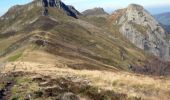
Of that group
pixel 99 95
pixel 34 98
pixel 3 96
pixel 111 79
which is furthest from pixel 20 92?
pixel 111 79

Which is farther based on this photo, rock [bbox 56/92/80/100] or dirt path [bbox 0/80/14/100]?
dirt path [bbox 0/80/14/100]

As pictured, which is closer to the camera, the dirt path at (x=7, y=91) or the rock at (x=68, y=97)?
the rock at (x=68, y=97)

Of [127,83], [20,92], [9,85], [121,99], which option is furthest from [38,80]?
[121,99]

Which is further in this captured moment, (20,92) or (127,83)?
(127,83)

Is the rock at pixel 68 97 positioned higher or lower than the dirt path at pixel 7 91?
higher

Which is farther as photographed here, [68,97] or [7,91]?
[7,91]

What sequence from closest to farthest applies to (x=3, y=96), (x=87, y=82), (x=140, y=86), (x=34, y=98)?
(x=34, y=98)
(x=3, y=96)
(x=140, y=86)
(x=87, y=82)

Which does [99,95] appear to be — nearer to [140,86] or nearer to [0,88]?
[140,86]

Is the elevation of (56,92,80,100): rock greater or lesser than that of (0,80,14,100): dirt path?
greater

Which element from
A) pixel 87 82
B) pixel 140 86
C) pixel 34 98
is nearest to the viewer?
pixel 34 98

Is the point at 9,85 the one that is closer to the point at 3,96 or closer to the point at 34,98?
the point at 3,96

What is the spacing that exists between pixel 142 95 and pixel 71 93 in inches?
184

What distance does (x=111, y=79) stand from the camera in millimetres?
32625

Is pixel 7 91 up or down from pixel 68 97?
down
